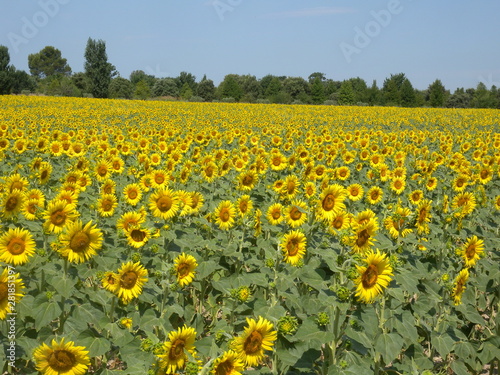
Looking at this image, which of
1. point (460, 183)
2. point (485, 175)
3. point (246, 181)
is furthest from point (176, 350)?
point (485, 175)

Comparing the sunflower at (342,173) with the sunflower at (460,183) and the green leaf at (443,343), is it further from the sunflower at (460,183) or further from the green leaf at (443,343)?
the green leaf at (443,343)

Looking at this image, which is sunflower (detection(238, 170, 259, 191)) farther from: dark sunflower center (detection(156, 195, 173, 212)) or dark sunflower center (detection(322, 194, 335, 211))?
dark sunflower center (detection(322, 194, 335, 211))

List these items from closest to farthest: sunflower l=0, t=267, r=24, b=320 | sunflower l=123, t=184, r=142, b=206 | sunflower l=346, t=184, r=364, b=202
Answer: sunflower l=0, t=267, r=24, b=320 < sunflower l=123, t=184, r=142, b=206 < sunflower l=346, t=184, r=364, b=202

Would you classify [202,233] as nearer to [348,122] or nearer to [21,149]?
[21,149]

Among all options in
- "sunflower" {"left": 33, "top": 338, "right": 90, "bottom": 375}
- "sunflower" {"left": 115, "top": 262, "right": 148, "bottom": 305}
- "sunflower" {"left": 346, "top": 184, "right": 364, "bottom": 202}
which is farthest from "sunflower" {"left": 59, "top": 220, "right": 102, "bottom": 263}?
"sunflower" {"left": 346, "top": 184, "right": 364, "bottom": 202}

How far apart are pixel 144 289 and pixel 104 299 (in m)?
0.32

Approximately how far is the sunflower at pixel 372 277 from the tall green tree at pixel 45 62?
150197mm

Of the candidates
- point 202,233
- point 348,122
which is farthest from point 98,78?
point 202,233

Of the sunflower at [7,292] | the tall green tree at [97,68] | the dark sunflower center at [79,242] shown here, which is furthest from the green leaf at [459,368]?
the tall green tree at [97,68]

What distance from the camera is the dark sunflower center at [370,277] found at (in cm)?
260

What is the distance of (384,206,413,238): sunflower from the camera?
3.95m

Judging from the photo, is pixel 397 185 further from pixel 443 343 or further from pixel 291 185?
pixel 443 343

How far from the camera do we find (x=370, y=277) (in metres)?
2.62

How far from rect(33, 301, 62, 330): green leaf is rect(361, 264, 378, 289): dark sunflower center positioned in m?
2.10
